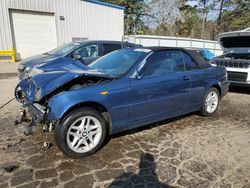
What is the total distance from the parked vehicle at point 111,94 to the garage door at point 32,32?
1224 cm

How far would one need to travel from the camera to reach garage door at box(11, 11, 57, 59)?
14352 mm

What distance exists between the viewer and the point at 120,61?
4070 millimetres

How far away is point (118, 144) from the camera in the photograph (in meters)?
3.72

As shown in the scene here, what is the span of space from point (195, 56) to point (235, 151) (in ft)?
7.03

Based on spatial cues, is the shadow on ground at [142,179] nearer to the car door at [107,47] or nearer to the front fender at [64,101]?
the front fender at [64,101]

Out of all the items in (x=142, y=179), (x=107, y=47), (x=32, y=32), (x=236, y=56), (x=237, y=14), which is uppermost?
(x=237, y=14)

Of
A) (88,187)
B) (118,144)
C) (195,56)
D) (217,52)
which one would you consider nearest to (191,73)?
(195,56)

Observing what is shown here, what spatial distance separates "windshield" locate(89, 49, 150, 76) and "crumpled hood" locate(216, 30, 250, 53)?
4.73 meters

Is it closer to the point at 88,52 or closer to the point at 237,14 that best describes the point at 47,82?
the point at 88,52

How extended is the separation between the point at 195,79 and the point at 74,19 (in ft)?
45.2

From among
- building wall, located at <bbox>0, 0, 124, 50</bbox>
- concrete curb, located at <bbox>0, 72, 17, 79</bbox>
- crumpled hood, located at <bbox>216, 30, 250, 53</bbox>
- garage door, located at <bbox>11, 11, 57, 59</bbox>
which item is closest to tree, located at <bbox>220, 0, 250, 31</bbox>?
building wall, located at <bbox>0, 0, 124, 50</bbox>

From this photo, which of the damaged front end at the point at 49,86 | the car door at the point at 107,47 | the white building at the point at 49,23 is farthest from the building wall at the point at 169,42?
the damaged front end at the point at 49,86

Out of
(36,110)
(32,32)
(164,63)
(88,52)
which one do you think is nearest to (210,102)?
(164,63)

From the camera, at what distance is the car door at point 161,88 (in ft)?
11.9
